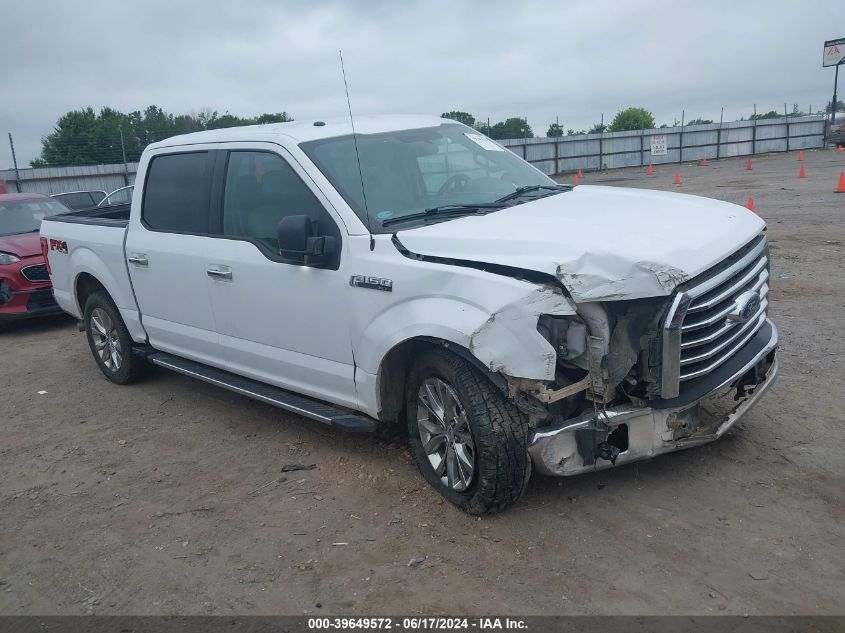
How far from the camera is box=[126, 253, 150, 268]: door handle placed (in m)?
5.75

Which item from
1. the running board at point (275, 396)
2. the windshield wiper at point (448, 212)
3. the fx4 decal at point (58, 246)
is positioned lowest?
the running board at point (275, 396)

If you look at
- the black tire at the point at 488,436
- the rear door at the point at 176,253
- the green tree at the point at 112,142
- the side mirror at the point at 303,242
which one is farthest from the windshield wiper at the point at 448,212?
the green tree at the point at 112,142

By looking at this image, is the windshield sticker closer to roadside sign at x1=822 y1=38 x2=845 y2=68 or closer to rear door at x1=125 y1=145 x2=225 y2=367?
rear door at x1=125 y1=145 x2=225 y2=367

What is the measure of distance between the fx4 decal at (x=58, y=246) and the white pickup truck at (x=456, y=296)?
157 cm

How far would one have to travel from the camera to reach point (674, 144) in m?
37.8

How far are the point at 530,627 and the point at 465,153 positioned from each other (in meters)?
3.14

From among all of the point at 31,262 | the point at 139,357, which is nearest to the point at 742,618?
the point at 139,357

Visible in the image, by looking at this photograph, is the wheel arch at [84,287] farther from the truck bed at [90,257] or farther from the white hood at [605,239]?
the white hood at [605,239]

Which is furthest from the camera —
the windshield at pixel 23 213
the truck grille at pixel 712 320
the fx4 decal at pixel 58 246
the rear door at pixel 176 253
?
the windshield at pixel 23 213

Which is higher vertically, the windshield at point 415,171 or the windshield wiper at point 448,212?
the windshield at point 415,171

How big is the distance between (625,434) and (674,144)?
122ft

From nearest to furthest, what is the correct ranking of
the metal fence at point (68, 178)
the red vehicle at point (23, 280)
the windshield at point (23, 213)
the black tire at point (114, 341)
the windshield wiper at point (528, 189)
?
the windshield wiper at point (528, 189) < the black tire at point (114, 341) < the red vehicle at point (23, 280) < the windshield at point (23, 213) < the metal fence at point (68, 178)

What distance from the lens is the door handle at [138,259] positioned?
5.75m

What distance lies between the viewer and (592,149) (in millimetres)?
36125
